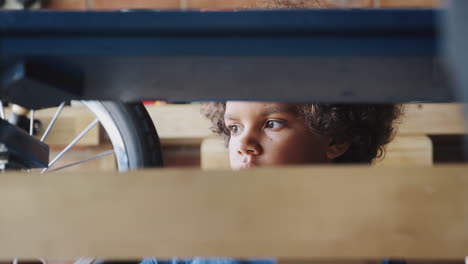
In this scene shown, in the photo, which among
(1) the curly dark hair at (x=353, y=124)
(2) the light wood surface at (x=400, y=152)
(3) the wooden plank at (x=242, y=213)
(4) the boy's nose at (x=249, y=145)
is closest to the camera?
(3) the wooden plank at (x=242, y=213)

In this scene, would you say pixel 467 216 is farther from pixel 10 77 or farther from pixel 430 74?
pixel 10 77

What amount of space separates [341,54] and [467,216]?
0.41 ft

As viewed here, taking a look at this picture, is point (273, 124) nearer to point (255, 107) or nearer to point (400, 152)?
point (255, 107)

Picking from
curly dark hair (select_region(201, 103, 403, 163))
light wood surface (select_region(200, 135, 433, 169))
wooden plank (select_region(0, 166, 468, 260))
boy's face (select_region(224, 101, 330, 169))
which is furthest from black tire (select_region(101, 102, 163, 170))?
light wood surface (select_region(200, 135, 433, 169))

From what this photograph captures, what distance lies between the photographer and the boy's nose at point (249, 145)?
3.40 feet

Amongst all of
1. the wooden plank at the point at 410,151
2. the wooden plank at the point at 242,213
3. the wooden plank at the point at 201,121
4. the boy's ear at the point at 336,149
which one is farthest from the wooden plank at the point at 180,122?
the wooden plank at the point at 242,213

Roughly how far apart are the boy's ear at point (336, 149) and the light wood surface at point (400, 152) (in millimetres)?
861

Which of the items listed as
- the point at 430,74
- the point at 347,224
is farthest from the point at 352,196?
the point at 430,74

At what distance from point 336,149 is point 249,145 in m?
0.25

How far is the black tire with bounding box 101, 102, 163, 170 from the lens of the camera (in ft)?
3.43

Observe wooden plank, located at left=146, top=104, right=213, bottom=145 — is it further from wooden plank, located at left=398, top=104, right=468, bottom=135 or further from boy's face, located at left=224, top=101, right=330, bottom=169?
boy's face, located at left=224, top=101, right=330, bottom=169

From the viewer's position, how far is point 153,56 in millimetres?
380

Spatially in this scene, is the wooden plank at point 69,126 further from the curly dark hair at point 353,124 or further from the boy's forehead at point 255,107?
the boy's forehead at point 255,107

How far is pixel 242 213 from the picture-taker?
0.33 metres
